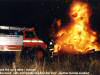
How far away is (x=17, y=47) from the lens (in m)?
16.4

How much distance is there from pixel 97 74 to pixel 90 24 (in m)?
2.29

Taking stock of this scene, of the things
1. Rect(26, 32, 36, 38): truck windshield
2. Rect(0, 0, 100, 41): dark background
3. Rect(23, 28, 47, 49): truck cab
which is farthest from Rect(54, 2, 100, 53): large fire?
Rect(26, 32, 36, 38): truck windshield

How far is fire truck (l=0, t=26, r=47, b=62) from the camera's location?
1622cm

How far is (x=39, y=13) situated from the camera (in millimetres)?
16719

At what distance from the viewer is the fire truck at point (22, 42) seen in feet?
53.2

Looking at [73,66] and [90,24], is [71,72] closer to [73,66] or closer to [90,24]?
[73,66]

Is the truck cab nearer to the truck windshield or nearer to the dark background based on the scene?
the truck windshield

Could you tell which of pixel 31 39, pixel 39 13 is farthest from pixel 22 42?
pixel 39 13

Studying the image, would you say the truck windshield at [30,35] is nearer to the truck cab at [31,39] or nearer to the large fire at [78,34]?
the truck cab at [31,39]

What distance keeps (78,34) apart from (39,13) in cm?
174

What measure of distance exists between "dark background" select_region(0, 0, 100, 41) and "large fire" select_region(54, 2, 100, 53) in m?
0.24

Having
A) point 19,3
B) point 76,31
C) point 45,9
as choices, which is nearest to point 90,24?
point 76,31

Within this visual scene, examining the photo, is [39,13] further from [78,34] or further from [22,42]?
[78,34]

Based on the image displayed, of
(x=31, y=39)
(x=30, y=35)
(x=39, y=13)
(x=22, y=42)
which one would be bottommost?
(x=22, y=42)
